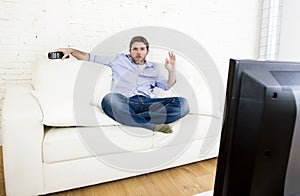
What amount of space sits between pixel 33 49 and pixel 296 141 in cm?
214

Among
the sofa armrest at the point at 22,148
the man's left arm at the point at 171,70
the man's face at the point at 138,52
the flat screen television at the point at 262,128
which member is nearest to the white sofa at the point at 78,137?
the sofa armrest at the point at 22,148

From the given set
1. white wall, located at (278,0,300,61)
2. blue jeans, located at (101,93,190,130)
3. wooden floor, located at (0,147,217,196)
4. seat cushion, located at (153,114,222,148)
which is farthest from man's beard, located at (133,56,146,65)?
white wall, located at (278,0,300,61)

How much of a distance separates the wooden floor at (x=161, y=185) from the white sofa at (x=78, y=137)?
50mm

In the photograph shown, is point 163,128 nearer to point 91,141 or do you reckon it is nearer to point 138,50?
point 91,141

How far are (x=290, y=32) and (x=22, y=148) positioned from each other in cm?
301

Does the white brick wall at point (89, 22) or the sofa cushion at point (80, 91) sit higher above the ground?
the white brick wall at point (89, 22)

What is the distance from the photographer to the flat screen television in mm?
505

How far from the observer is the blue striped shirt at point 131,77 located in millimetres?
2006

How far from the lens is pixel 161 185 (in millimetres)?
1603

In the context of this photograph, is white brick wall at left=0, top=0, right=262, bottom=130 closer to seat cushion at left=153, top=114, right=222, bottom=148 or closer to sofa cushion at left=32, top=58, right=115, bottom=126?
sofa cushion at left=32, top=58, right=115, bottom=126

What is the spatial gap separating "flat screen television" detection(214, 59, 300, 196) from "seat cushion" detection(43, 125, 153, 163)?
40.7 inches

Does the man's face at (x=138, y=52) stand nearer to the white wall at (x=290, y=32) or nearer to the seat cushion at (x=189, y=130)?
the seat cushion at (x=189, y=130)

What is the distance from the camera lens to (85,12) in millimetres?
2232

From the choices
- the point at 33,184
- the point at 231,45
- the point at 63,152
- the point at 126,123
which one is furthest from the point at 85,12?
the point at 231,45
